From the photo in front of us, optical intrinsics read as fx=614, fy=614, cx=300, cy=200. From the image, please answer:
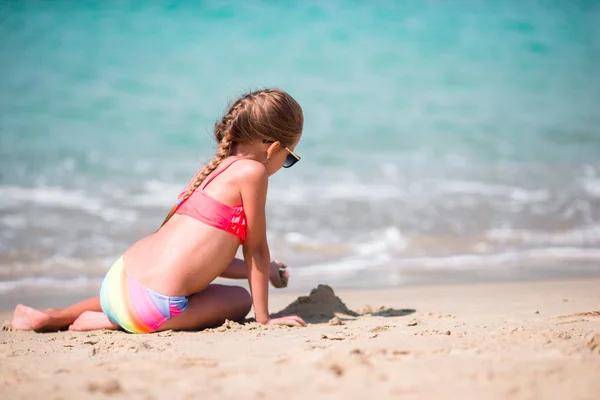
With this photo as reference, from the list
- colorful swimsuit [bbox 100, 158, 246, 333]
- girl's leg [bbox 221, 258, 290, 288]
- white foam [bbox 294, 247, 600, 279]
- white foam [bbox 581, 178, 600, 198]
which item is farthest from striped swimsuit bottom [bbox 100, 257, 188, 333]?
white foam [bbox 581, 178, 600, 198]

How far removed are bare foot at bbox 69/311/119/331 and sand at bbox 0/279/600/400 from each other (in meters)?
0.07

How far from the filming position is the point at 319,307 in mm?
3512

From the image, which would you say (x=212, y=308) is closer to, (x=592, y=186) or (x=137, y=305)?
(x=137, y=305)

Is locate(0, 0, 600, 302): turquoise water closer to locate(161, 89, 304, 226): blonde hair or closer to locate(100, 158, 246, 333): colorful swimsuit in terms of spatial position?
locate(100, 158, 246, 333): colorful swimsuit

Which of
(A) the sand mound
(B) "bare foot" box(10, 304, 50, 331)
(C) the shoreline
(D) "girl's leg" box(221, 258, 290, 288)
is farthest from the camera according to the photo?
(C) the shoreline

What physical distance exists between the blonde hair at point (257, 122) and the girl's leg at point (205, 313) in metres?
0.42

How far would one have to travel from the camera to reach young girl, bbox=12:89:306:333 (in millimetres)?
2758

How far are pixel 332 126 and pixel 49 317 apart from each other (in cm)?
892

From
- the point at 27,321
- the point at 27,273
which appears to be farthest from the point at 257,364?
the point at 27,273

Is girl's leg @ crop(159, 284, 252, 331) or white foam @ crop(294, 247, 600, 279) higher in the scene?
white foam @ crop(294, 247, 600, 279)

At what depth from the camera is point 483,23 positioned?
13125mm

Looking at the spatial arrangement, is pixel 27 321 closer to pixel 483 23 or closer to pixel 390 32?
pixel 390 32

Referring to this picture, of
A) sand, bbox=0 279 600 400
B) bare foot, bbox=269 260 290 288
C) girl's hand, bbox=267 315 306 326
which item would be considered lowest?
sand, bbox=0 279 600 400

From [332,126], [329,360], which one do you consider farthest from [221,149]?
[332,126]
